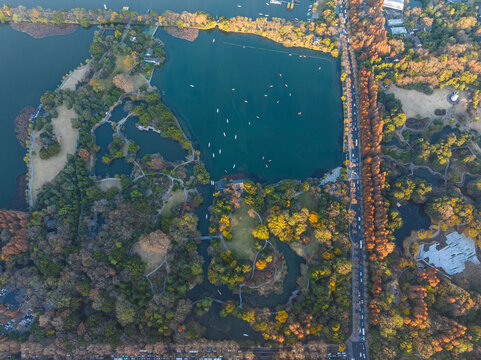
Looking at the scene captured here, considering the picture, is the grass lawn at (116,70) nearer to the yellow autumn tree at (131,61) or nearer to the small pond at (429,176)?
the yellow autumn tree at (131,61)

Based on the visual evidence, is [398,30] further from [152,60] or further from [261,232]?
[261,232]

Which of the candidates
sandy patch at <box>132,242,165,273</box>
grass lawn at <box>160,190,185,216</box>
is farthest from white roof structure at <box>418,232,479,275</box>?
sandy patch at <box>132,242,165,273</box>

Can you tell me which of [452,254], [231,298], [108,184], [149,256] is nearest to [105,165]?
[108,184]

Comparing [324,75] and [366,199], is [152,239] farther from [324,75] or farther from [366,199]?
[324,75]

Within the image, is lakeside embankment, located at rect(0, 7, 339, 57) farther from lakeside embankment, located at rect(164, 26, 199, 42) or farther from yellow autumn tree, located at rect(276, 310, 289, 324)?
yellow autumn tree, located at rect(276, 310, 289, 324)

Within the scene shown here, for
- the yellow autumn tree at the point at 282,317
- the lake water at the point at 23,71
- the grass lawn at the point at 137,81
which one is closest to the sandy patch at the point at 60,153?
the lake water at the point at 23,71
